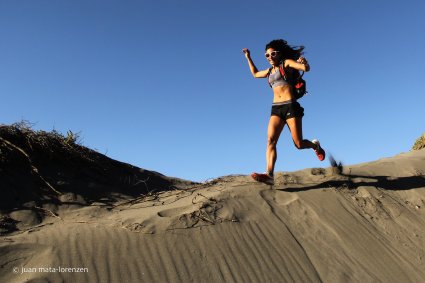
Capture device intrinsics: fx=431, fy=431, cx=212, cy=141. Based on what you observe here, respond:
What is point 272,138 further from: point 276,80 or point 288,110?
point 276,80

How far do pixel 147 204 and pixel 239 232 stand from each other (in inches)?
48.2

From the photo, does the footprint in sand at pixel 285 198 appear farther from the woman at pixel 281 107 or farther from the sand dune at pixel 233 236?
the woman at pixel 281 107

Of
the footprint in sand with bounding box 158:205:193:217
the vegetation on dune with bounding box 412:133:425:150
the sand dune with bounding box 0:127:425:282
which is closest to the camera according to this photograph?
the sand dune with bounding box 0:127:425:282

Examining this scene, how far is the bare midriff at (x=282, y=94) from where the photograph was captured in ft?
18.1

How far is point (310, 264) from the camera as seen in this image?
13.7ft

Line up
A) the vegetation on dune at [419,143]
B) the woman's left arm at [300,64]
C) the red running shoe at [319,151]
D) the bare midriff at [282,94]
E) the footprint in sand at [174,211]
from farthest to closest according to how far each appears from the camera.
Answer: the vegetation on dune at [419,143] → the red running shoe at [319,151] → the bare midriff at [282,94] → the woman's left arm at [300,64] → the footprint in sand at [174,211]

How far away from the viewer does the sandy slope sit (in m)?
3.61

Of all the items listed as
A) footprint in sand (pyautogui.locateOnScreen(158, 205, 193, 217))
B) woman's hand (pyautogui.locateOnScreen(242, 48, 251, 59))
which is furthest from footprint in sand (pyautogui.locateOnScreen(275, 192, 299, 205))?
woman's hand (pyautogui.locateOnScreen(242, 48, 251, 59))

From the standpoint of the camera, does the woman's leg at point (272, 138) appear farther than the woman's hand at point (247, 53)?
No

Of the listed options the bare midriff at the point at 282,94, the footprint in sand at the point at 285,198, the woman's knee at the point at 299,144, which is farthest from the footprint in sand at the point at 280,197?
the bare midriff at the point at 282,94

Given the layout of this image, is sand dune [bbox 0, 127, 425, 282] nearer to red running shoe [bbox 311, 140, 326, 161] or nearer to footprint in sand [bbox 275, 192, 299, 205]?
footprint in sand [bbox 275, 192, 299, 205]

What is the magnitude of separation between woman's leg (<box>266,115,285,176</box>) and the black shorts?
65mm

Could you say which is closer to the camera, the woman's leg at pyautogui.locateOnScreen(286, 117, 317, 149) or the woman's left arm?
the woman's left arm

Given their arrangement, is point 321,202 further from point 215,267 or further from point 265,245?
point 215,267
